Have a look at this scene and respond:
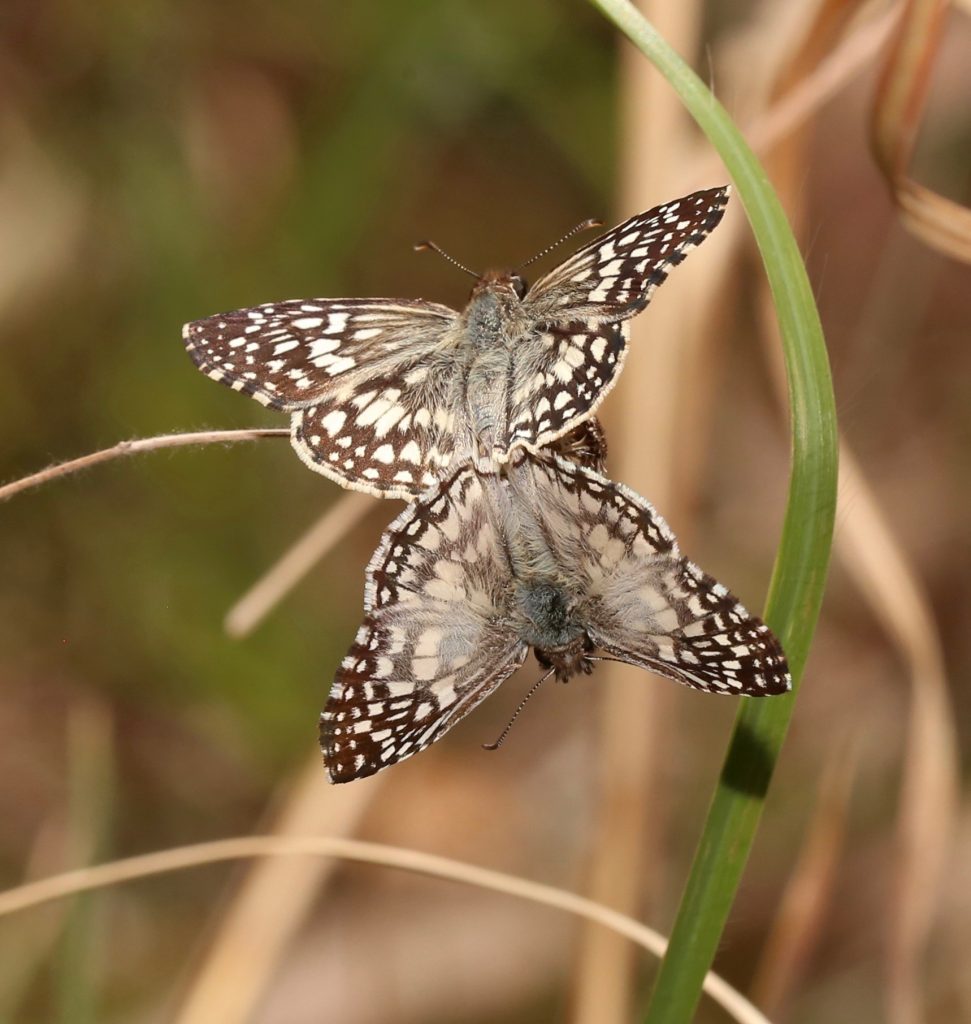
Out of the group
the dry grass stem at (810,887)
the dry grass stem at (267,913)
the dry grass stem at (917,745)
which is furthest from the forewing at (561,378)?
the dry grass stem at (810,887)

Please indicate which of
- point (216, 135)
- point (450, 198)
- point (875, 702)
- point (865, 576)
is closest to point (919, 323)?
point (875, 702)

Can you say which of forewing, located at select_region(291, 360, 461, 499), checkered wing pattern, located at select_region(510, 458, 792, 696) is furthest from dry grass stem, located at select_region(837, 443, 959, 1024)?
forewing, located at select_region(291, 360, 461, 499)

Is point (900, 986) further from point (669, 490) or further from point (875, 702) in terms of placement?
point (875, 702)

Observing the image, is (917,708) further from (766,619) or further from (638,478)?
(766,619)

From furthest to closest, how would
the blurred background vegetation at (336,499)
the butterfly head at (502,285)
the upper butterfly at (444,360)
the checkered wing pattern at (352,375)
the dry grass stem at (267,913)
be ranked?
the blurred background vegetation at (336,499)
the dry grass stem at (267,913)
the butterfly head at (502,285)
the checkered wing pattern at (352,375)
the upper butterfly at (444,360)

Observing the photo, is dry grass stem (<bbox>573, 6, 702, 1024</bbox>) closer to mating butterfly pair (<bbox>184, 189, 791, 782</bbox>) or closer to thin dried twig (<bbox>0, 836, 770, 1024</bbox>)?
mating butterfly pair (<bbox>184, 189, 791, 782</bbox>)

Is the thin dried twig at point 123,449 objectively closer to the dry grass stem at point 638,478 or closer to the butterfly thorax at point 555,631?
the butterfly thorax at point 555,631
